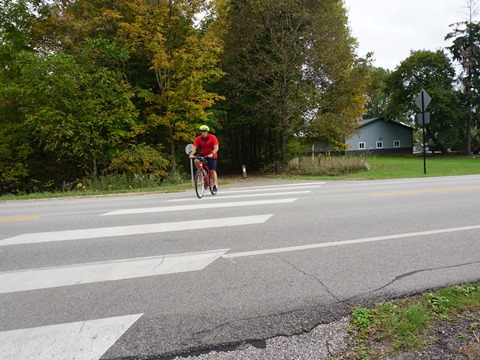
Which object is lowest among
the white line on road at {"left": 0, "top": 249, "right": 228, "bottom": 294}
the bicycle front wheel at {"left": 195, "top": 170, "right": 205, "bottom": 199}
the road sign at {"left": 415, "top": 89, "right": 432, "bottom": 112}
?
the white line on road at {"left": 0, "top": 249, "right": 228, "bottom": 294}

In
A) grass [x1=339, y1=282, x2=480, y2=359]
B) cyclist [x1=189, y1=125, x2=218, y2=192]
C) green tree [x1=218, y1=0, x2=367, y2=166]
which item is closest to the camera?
grass [x1=339, y1=282, x2=480, y2=359]

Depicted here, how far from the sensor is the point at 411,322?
7.99ft

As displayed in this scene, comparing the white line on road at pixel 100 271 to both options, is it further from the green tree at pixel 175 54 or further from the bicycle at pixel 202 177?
the green tree at pixel 175 54

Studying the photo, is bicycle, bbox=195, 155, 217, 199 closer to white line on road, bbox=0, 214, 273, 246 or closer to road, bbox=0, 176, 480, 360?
road, bbox=0, 176, 480, 360

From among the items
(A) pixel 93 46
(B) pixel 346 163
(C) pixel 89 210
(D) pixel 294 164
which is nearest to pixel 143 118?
(A) pixel 93 46

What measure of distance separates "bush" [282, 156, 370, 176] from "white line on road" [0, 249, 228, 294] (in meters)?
14.9

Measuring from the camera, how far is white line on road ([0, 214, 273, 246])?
4.94 metres

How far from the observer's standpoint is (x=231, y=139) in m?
28.5

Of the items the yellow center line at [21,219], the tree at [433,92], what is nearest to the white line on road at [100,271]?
the yellow center line at [21,219]

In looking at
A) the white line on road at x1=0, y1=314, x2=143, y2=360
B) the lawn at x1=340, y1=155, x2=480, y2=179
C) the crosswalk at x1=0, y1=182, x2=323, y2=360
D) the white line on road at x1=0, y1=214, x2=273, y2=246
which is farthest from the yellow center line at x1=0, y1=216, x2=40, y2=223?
the lawn at x1=340, y1=155, x2=480, y2=179

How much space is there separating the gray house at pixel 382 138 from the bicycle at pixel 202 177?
132 ft

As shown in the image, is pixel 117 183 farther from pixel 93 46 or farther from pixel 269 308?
pixel 269 308

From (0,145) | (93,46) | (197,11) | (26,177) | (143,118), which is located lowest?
(26,177)

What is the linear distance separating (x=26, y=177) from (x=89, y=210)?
14.2 metres
